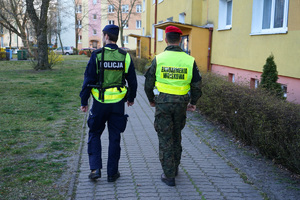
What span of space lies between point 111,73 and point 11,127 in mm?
4017

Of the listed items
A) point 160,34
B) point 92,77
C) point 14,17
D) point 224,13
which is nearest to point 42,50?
point 160,34

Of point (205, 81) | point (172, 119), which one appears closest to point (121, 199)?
point (172, 119)

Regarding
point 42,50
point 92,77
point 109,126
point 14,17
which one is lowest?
point 109,126

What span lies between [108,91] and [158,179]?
1349mm

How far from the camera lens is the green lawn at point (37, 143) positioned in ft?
13.7

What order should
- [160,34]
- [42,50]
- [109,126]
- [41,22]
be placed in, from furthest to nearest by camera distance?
1. [160,34]
2. [42,50]
3. [41,22]
4. [109,126]

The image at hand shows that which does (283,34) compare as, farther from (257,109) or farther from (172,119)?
(172,119)

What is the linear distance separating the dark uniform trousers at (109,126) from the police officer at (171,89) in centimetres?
47

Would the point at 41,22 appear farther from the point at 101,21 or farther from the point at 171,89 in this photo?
the point at 101,21

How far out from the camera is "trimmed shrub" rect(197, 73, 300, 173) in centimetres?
432

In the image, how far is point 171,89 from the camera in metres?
4.18

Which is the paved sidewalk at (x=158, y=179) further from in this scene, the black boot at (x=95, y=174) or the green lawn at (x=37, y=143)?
the green lawn at (x=37, y=143)

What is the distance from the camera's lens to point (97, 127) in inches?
168

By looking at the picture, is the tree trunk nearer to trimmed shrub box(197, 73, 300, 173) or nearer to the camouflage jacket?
trimmed shrub box(197, 73, 300, 173)
